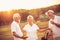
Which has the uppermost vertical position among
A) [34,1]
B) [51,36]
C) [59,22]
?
[34,1]

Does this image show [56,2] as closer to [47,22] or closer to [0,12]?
[47,22]

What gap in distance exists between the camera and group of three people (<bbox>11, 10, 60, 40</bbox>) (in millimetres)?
1367

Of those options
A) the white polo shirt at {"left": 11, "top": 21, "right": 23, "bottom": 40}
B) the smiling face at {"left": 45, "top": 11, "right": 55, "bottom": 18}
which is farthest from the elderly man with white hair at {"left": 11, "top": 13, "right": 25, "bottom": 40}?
the smiling face at {"left": 45, "top": 11, "right": 55, "bottom": 18}

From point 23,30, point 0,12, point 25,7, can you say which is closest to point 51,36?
point 23,30

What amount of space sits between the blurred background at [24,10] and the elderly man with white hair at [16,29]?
0.03 metres

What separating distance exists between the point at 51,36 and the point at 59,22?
16 centimetres

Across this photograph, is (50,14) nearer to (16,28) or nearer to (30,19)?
(30,19)

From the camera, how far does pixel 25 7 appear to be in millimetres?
1405

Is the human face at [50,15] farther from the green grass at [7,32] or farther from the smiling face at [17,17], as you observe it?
the smiling face at [17,17]

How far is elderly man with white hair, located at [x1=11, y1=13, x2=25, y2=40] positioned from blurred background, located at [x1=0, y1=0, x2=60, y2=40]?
3cm

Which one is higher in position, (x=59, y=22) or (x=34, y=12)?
(x=34, y=12)

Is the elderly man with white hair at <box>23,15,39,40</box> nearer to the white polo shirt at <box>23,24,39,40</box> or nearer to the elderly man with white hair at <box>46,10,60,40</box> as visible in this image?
the white polo shirt at <box>23,24,39,40</box>

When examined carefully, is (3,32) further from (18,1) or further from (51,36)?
(51,36)

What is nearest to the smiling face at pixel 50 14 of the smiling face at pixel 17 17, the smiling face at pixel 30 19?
the smiling face at pixel 30 19
